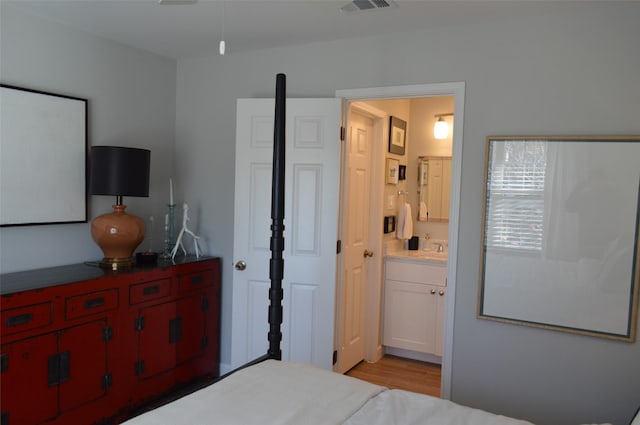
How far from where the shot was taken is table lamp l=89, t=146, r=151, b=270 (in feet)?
9.70

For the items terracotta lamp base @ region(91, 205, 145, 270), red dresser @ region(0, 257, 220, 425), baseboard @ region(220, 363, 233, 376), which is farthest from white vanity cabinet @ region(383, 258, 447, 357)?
terracotta lamp base @ region(91, 205, 145, 270)

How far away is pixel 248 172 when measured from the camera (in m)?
3.38

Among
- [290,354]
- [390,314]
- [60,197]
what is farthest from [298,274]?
[60,197]

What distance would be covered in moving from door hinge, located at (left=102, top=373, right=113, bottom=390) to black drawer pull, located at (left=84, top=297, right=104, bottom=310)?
43 cm

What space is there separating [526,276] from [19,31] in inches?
127

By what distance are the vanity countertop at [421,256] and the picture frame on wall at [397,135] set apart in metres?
0.91

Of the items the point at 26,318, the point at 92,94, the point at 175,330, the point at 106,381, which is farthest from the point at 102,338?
the point at 92,94

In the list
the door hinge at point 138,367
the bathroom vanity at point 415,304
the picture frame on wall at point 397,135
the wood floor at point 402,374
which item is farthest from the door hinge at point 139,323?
the picture frame on wall at point 397,135

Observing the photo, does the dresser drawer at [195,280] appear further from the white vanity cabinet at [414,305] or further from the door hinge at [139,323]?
the white vanity cabinet at [414,305]

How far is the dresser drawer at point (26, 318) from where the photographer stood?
7.53 feet

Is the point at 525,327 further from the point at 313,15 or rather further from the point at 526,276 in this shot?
the point at 313,15

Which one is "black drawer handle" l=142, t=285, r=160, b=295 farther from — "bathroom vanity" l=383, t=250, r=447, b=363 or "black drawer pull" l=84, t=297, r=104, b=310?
"bathroom vanity" l=383, t=250, r=447, b=363

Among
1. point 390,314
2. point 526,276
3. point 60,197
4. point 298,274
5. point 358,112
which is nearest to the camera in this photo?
Result: point 526,276

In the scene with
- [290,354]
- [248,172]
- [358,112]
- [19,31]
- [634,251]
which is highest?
[19,31]
